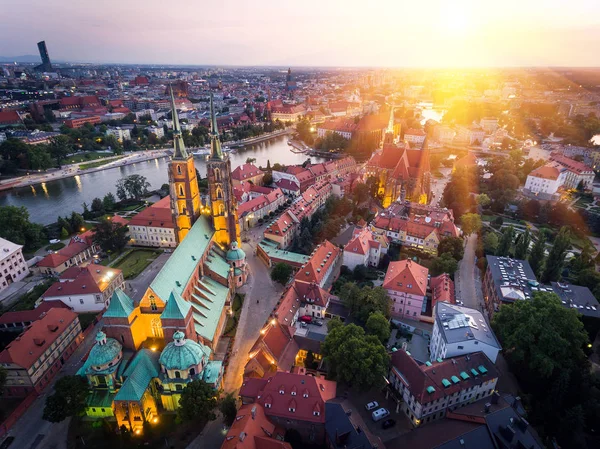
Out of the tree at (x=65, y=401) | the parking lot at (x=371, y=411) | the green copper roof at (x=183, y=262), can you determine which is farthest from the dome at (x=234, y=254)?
the tree at (x=65, y=401)

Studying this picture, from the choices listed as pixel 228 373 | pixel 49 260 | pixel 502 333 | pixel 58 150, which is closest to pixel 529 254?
pixel 502 333

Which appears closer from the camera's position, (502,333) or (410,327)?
(502,333)

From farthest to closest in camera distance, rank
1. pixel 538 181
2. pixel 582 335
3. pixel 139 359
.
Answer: pixel 538 181 → pixel 582 335 → pixel 139 359

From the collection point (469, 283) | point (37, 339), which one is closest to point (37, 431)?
point (37, 339)

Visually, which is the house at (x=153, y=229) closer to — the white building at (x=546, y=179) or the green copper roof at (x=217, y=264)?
the green copper roof at (x=217, y=264)

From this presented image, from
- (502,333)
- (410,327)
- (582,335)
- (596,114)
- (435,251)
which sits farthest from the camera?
(596,114)

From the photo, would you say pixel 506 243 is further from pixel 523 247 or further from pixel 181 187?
pixel 181 187

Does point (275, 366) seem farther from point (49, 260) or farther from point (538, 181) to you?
point (538, 181)
